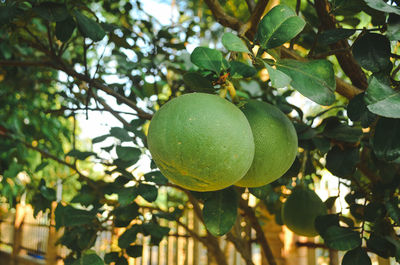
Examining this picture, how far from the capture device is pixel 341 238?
3.27 feet

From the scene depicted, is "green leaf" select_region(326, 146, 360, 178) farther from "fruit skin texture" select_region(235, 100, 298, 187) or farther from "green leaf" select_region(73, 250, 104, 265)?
"green leaf" select_region(73, 250, 104, 265)

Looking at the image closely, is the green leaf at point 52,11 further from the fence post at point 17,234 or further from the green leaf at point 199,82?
the fence post at point 17,234

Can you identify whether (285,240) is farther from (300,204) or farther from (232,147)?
(232,147)

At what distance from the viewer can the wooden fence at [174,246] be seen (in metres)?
2.08

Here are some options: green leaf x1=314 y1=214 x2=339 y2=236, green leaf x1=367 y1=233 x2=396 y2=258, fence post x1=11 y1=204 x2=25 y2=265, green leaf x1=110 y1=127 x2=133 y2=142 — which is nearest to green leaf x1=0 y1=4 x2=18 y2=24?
green leaf x1=110 y1=127 x2=133 y2=142

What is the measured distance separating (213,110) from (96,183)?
116 cm

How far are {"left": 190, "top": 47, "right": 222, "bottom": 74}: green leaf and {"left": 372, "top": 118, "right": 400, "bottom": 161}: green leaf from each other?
0.32 meters

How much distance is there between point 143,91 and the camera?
6.09 ft

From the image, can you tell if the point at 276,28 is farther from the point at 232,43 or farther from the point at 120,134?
the point at 120,134

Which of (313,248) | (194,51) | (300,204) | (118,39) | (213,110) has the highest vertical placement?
(118,39)

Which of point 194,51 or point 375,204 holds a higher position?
point 194,51

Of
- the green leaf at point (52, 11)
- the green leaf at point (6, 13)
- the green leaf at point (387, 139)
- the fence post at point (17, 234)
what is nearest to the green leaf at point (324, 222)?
the green leaf at point (387, 139)

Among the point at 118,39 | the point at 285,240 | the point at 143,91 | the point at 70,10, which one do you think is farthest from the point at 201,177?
the point at 285,240

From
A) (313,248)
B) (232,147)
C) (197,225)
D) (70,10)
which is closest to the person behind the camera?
(232,147)
